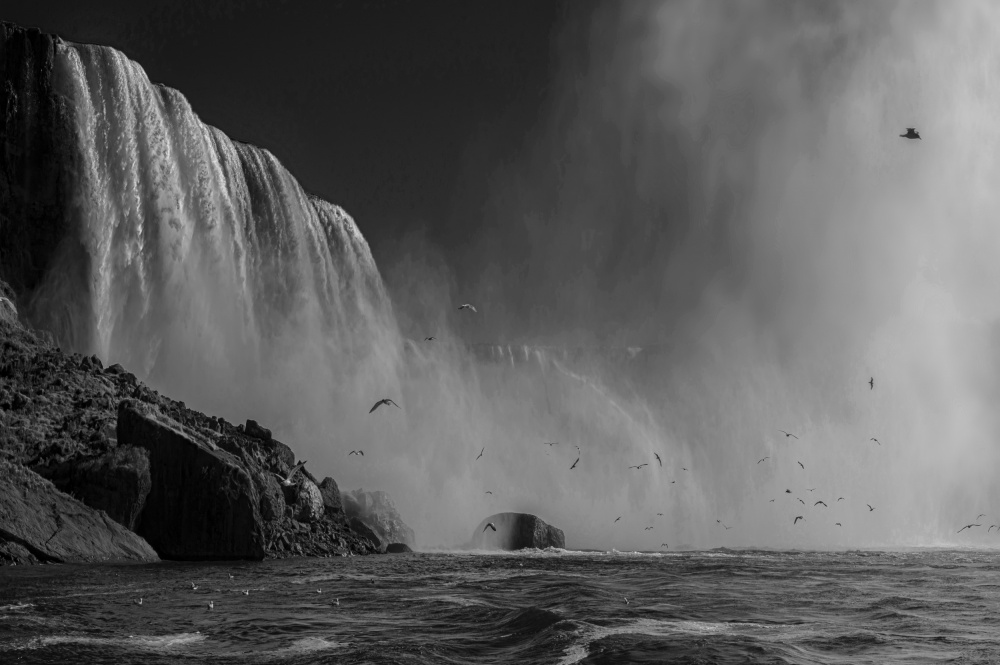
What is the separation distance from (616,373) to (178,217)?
175ft

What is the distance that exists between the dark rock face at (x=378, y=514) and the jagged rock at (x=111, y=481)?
15355 mm

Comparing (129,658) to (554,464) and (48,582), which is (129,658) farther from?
(554,464)

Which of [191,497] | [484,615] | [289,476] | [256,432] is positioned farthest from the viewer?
[256,432]

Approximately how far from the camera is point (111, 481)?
37.0m

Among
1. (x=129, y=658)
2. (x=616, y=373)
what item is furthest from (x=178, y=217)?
(x=616, y=373)

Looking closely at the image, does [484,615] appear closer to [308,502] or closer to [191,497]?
[191,497]

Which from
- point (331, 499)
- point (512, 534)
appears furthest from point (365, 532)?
point (512, 534)

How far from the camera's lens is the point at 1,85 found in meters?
54.6

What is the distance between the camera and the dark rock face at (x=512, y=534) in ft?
186

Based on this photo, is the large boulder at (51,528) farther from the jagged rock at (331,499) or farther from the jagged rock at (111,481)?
the jagged rock at (331,499)

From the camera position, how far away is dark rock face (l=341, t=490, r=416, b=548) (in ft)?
172

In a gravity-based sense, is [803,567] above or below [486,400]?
below

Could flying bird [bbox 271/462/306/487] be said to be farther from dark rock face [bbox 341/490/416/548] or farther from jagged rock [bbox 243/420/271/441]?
dark rock face [bbox 341/490/416/548]

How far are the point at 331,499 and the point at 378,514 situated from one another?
5.00 m
